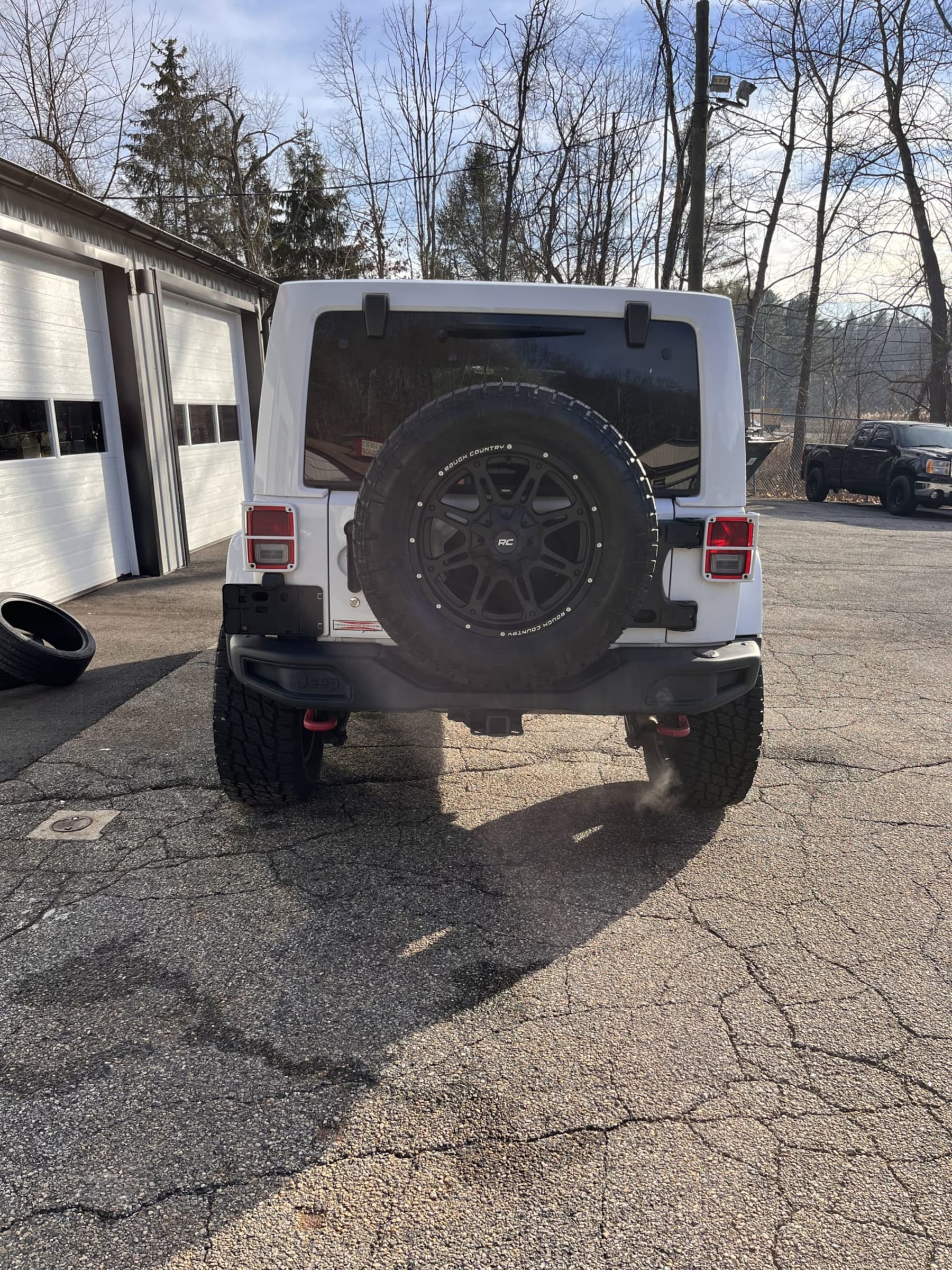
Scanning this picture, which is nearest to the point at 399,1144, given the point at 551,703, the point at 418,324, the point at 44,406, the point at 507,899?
the point at 507,899

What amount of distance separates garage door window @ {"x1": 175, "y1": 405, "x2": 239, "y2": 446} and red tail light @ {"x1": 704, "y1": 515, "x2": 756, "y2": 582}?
28.8 feet

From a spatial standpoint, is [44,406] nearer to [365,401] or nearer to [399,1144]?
[365,401]

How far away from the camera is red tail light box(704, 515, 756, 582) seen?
124 inches

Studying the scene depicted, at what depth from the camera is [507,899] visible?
10.5 feet

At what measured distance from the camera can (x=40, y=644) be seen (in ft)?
18.3

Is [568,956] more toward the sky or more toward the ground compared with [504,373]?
more toward the ground

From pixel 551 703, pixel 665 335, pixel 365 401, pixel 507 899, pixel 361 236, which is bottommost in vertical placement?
pixel 507 899

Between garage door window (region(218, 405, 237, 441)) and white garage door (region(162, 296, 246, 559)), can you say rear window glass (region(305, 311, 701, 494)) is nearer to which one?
white garage door (region(162, 296, 246, 559))

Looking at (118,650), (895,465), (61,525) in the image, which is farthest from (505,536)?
(895,465)

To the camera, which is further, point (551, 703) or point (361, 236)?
point (361, 236)

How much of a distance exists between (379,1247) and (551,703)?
5.71 ft

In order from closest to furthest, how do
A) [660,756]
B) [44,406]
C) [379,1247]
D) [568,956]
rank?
[379,1247] → [568,956] → [660,756] → [44,406]

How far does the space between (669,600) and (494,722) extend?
31.5 inches

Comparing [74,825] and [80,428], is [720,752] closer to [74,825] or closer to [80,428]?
[74,825]
